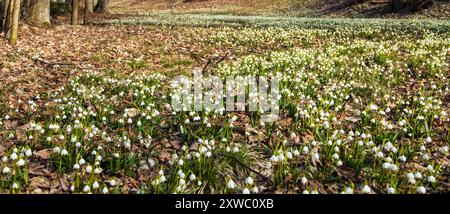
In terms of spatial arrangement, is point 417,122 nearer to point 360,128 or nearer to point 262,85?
point 360,128

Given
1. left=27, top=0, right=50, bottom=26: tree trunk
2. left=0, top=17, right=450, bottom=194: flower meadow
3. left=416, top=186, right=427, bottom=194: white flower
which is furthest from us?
left=27, top=0, right=50, bottom=26: tree trunk

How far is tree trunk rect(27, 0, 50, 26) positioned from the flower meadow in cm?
791

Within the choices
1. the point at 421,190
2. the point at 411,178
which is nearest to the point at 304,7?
the point at 411,178

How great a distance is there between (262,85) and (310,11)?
97.2ft
